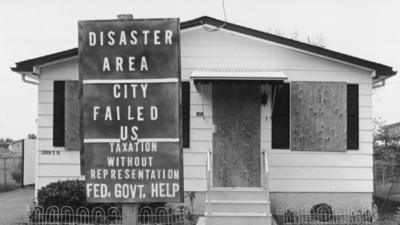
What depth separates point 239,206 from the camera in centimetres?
1098

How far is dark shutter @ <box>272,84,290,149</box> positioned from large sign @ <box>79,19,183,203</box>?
7.55 m

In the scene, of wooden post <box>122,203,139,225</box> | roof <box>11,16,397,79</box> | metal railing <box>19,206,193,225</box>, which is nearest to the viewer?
wooden post <box>122,203,139,225</box>

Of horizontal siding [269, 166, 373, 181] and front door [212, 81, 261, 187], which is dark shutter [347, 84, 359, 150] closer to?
horizontal siding [269, 166, 373, 181]

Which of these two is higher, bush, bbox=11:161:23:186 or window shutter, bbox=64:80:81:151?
window shutter, bbox=64:80:81:151

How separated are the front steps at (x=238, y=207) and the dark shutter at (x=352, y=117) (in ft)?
8.81

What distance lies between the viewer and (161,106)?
5.19m

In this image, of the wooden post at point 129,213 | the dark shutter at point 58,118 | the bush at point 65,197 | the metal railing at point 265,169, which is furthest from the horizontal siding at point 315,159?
the wooden post at point 129,213

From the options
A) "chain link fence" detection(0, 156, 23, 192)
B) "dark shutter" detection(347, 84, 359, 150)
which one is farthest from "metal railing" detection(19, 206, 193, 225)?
"chain link fence" detection(0, 156, 23, 192)

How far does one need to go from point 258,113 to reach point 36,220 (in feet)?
17.5

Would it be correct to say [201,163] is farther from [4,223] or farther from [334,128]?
[4,223]

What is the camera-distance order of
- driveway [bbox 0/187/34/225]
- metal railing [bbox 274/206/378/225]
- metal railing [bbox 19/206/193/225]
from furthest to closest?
driveway [bbox 0/187/34/225]
metal railing [bbox 274/206/378/225]
metal railing [bbox 19/206/193/225]

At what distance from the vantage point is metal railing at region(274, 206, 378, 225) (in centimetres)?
1190

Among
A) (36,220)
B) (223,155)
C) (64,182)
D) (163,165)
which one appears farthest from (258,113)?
(163,165)

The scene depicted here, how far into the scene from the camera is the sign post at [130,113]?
17.0 ft
